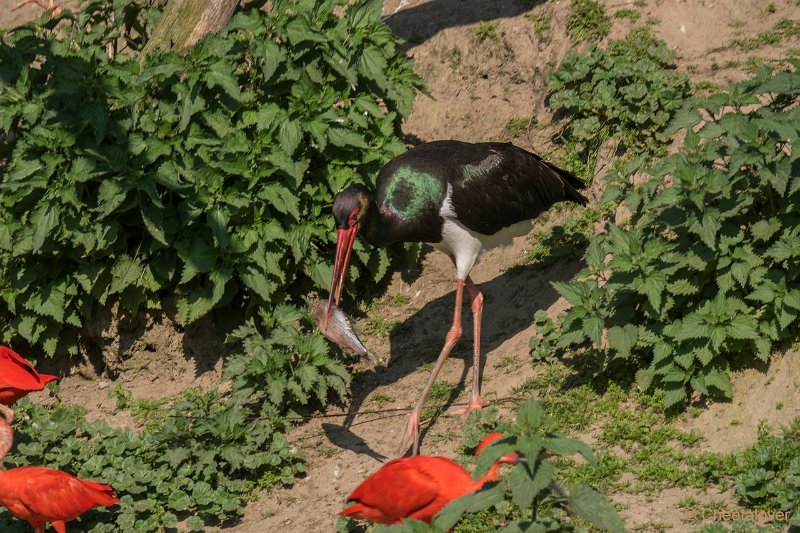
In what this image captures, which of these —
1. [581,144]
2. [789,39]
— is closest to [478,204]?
[581,144]

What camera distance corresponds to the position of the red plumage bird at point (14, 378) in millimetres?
7227

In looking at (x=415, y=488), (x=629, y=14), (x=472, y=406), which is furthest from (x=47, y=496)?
(x=629, y=14)

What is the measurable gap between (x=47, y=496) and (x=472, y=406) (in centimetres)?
292

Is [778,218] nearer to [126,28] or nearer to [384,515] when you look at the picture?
[384,515]

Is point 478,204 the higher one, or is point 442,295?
point 478,204

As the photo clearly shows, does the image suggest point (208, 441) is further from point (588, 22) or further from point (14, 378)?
point (588, 22)

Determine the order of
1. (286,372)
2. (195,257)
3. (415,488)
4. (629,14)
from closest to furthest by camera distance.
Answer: (415,488)
(286,372)
(195,257)
(629,14)

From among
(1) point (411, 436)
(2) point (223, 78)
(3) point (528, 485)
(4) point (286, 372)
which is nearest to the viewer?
(3) point (528, 485)

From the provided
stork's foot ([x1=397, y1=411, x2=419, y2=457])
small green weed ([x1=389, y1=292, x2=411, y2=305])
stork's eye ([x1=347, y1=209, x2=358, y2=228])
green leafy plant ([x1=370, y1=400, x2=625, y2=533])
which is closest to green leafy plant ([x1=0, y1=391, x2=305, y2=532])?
stork's foot ([x1=397, y1=411, x2=419, y2=457])

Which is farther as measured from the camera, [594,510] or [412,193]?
[412,193]

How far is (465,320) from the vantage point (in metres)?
9.04

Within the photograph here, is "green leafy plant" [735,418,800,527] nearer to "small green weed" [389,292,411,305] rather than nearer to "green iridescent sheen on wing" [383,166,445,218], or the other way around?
"green iridescent sheen on wing" [383,166,445,218]

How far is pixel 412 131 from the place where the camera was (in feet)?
34.9

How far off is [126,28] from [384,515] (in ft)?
17.3
